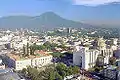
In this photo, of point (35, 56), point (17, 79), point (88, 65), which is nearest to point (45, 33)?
point (35, 56)

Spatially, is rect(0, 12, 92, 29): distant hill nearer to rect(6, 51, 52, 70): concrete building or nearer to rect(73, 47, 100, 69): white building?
rect(73, 47, 100, 69): white building

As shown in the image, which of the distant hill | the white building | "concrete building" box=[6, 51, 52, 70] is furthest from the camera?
the distant hill

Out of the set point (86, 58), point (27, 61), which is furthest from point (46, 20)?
point (86, 58)

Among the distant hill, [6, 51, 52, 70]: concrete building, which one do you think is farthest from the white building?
[6, 51, 52, 70]: concrete building

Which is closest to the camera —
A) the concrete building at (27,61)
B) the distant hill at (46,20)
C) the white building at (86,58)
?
the white building at (86,58)

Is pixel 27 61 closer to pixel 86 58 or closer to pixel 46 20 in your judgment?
pixel 86 58

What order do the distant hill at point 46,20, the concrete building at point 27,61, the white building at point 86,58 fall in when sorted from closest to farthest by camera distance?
1. the white building at point 86,58
2. the concrete building at point 27,61
3. the distant hill at point 46,20

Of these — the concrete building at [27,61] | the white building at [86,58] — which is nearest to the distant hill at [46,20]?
the white building at [86,58]

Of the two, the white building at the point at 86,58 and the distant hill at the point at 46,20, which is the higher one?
the distant hill at the point at 46,20

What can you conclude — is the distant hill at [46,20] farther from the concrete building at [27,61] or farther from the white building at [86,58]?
the concrete building at [27,61]

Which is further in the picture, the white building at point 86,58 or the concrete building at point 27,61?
the concrete building at point 27,61

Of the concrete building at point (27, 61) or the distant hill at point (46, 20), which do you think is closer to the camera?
the concrete building at point (27, 61)

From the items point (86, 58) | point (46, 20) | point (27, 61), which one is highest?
point (46, 20)
